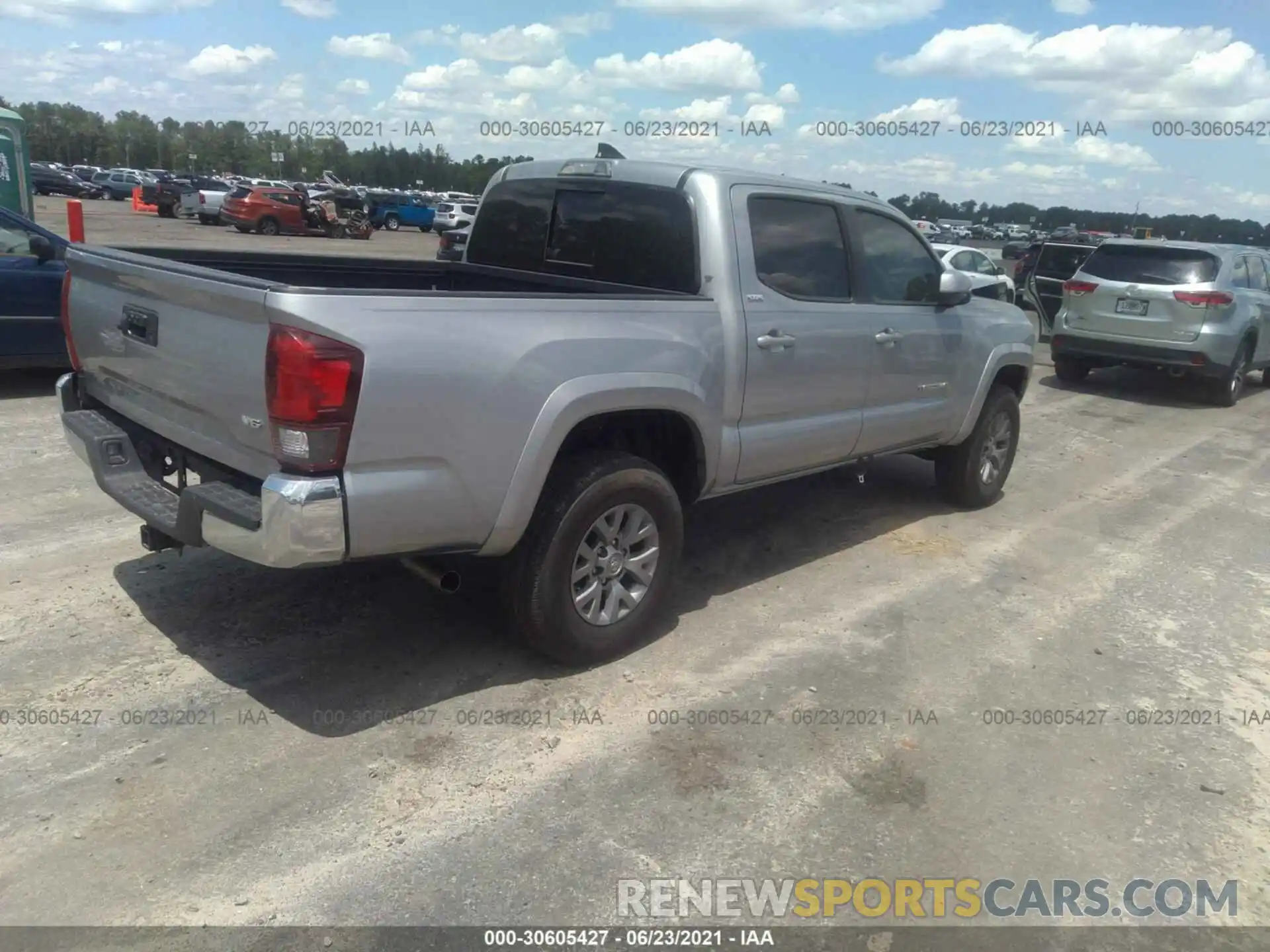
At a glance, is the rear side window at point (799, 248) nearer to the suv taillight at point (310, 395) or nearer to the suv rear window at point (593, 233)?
the suv rear window at point (593, 233)

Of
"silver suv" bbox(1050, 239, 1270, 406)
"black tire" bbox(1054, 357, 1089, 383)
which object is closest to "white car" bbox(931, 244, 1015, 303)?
"black tire" bbox(1054, 357, 1089, 383)

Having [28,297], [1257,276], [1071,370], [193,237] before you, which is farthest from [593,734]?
Result: [193,237]

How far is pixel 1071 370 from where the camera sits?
13.2m

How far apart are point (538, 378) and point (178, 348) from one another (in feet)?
4.21

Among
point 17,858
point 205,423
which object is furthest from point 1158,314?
point 17,858

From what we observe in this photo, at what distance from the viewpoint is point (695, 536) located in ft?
19.7

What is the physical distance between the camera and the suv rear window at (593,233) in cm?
468

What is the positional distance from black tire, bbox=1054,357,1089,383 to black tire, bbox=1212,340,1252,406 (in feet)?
4.92

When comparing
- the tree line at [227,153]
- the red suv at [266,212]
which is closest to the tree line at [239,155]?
the tree line at [227,153]

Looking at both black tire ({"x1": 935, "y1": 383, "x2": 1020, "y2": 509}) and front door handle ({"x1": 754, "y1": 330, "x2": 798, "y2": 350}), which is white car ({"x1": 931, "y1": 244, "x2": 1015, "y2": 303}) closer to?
black tire ({"x1": 935, "y1": 383, "x2": 1020, "y2": 509})

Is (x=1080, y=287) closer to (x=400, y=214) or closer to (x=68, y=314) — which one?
(x=68, y=314)

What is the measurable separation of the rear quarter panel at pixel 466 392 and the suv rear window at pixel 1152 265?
9.99 metres

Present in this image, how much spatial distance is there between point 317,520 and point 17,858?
4.10 ft

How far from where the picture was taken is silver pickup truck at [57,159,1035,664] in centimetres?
325
